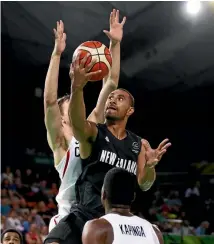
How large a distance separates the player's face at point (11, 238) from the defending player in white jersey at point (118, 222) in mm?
2687

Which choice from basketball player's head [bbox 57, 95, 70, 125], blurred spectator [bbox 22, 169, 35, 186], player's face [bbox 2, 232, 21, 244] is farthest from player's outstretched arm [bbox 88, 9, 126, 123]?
blurred spectator [bbox 22, 169, 35, 186]

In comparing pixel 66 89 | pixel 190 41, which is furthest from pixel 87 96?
pixel 190 41

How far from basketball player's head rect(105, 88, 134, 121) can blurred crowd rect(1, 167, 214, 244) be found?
6.80 m

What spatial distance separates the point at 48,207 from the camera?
13945 millimetres

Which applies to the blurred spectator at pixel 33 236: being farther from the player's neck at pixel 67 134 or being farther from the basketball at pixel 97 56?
the basketball at pixel 97 56

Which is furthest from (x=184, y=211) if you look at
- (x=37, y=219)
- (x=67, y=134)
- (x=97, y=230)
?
(x=97, y=230)

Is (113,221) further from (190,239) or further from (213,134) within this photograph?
(213,134)

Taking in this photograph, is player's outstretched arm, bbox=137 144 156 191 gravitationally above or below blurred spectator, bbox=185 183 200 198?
below

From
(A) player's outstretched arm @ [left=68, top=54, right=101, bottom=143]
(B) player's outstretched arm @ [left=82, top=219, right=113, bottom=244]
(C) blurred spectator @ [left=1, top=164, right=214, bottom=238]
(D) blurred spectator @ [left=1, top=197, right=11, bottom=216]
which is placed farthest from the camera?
(D) blurred spectator @ [left=1, top=197, right=11, bottom=216]

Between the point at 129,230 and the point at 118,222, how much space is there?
82 millimetres

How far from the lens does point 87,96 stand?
17766 mm

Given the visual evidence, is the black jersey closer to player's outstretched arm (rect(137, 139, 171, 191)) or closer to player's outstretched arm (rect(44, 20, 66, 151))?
player's outstretched arm (rect(137, 139, 171, 191))

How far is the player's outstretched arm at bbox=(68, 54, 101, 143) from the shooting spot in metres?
3.94

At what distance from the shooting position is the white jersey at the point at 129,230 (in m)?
3.17
